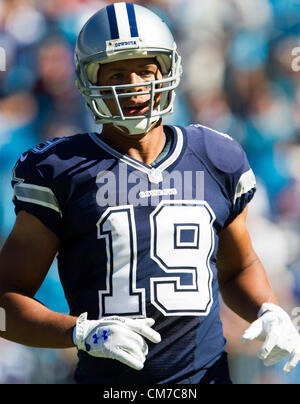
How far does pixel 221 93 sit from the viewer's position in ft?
11.4

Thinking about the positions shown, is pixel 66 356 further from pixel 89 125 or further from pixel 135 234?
pixel 135 234

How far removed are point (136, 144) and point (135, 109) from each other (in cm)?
11

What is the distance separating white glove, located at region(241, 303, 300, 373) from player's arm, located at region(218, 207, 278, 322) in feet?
0.69

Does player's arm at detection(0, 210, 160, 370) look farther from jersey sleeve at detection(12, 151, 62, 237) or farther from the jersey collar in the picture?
the jersey collar

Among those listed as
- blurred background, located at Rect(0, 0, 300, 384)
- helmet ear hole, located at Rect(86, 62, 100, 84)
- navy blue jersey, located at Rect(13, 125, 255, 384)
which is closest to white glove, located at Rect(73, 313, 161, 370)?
navy blue jersey, located at Rect(13, 125, 255, 384)

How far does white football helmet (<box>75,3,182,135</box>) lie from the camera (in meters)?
1.95

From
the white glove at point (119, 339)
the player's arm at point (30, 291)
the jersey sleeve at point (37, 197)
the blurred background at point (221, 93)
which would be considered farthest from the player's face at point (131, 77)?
the blurred background at point (221, 93)

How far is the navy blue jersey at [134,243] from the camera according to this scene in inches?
73.2

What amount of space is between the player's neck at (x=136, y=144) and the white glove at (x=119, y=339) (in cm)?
54

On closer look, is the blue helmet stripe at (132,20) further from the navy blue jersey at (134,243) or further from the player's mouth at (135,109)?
the navy blue jersey at (134,243)

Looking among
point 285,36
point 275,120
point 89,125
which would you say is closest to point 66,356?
point 89,125

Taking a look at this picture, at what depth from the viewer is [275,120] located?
349 centimetres

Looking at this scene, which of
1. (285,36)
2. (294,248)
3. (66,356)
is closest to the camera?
(66,356)
